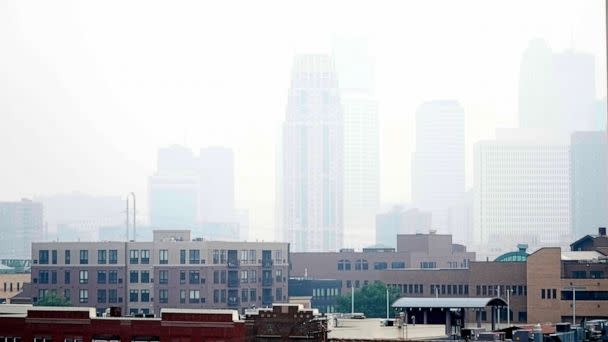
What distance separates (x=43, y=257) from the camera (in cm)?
14200

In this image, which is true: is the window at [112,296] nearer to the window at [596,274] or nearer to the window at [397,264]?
the window at [596,274]

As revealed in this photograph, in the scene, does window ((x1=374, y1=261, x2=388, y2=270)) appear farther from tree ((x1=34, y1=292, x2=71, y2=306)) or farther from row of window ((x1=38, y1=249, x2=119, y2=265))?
tree ((x1=34, y1=292, x2=71, y2=306))

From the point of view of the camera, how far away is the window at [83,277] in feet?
461

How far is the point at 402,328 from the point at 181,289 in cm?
7463

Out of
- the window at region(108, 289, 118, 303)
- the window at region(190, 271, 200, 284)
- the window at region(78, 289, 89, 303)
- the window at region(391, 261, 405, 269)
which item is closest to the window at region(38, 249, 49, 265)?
the window at region(78, 289, 89, 303)

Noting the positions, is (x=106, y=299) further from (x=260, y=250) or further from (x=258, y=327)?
(x=258, y=327)

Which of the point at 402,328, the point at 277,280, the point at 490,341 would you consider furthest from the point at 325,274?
the point at 490,341

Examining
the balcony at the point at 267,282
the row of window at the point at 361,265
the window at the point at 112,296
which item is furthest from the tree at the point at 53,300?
the row of window at the point at 361,265

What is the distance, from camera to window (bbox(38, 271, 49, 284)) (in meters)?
141

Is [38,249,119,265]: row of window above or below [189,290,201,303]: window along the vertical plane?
above

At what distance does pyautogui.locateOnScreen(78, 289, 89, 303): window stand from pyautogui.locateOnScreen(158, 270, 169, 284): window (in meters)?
6.34

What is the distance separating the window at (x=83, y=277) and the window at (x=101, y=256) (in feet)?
4.86

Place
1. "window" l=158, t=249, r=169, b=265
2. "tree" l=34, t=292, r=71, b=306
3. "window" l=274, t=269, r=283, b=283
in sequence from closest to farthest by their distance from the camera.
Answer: "tree" l=34, t=292, r=71, b=306 < "window" l=158, t=249, r=169, b=265 < "window" l=274, t=269, r=283, b=283

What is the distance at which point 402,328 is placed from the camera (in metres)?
69.2
